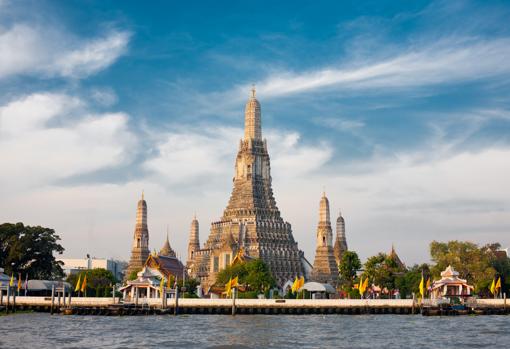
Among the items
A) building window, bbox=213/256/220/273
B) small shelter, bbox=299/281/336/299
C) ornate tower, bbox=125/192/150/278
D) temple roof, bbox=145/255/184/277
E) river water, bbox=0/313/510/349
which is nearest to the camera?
river water, bbox=0/313/510/349

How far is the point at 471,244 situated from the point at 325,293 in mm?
24173

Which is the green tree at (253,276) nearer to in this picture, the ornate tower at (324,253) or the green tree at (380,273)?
the green tree at (380,273)

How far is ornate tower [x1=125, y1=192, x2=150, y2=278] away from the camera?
465ft

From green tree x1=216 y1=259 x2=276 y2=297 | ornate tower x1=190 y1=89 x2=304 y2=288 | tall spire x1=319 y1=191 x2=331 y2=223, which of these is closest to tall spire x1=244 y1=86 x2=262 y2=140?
ornate tower x1=190 y1=89 x2=304 y2=288

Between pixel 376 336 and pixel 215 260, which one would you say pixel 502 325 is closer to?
pixel 376 336

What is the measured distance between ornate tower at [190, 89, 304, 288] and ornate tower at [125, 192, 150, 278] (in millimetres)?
10184

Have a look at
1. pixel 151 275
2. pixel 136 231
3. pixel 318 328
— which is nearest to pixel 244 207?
pixel 136 231

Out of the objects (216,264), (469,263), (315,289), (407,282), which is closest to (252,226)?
(216,264)

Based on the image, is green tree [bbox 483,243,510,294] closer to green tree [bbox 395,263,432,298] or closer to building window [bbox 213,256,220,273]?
green tree [bbox 395,263,432,298]

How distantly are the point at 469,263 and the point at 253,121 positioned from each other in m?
59.6

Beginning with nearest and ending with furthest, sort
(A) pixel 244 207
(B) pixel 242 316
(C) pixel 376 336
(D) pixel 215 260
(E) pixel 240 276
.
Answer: (C) pixel 376 336 → (B) pixel 242 316 → (E) pixel 240 276 → (D) pixel 215 260 → (A) pixel 244 207

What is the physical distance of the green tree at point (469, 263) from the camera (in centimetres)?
9719

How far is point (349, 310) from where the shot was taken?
277 ft

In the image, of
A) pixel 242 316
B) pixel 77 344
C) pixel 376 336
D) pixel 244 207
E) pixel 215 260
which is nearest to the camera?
pixel 77 344
